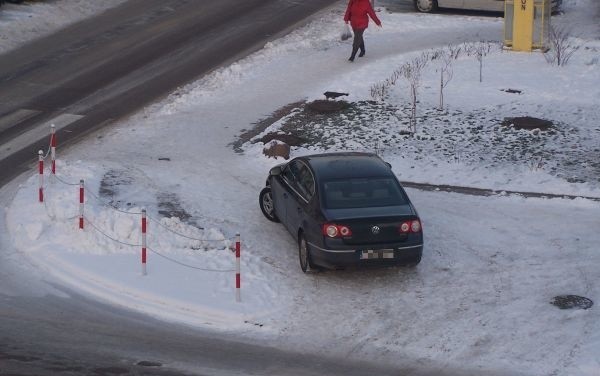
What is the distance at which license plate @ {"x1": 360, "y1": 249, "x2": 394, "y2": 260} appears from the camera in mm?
15914

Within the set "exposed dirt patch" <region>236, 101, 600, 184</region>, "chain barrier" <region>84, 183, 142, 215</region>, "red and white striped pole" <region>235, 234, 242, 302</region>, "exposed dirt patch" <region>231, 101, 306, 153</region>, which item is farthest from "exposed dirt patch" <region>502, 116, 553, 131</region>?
"red and white striped pole" <region>235, 234, 242, 302</region>

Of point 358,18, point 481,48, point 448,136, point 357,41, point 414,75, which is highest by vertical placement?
point 358,18

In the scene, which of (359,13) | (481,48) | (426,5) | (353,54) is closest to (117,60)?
(353,54)

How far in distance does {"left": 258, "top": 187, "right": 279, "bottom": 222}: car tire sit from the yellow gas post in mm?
11533

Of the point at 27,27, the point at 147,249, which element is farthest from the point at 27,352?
the point at 27,27

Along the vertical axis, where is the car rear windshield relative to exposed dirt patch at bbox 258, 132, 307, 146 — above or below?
above

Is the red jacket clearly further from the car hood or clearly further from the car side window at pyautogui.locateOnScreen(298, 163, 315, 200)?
the car hood

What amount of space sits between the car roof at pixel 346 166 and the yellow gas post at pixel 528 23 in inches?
450

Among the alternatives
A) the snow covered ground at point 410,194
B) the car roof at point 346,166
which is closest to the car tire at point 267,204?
the snow covered ground at point 410,194

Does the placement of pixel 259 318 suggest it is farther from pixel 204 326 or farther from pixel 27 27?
pixel 27 27

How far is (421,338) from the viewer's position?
47.5ft

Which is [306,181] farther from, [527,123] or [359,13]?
[359,13]

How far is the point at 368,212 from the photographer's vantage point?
16.2m

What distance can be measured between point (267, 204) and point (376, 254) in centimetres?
374
